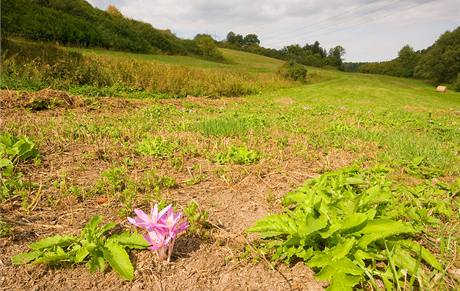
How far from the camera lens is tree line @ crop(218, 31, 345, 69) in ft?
248

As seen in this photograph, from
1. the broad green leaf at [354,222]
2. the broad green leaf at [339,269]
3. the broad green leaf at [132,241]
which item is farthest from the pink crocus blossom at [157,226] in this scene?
the broad green leaf at [354,222]

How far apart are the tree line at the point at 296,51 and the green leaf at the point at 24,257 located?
210 ft

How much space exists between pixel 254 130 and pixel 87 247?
4.22 meters

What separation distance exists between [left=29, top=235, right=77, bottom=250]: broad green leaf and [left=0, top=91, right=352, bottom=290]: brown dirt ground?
130mm

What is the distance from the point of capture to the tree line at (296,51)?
75.6 meters

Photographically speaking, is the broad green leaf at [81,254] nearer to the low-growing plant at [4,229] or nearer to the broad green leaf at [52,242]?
the broad green leaf at [52,242]

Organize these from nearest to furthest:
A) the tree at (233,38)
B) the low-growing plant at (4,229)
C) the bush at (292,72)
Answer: the low-growing plant at (4,229)
the bush at (292,72)
the tree at (233,38)

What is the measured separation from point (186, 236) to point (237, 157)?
181 centimetres

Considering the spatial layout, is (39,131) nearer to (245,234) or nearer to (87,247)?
(87,247)

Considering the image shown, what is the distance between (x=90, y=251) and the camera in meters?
2.10

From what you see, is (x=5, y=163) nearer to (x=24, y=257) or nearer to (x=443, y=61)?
(x=24, y=257)

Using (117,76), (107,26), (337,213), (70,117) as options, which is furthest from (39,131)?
(107,26)

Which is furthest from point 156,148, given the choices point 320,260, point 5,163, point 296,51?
point 296,51

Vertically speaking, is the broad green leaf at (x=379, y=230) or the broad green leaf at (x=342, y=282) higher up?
the broad green leaf at (x=379, y=230)
